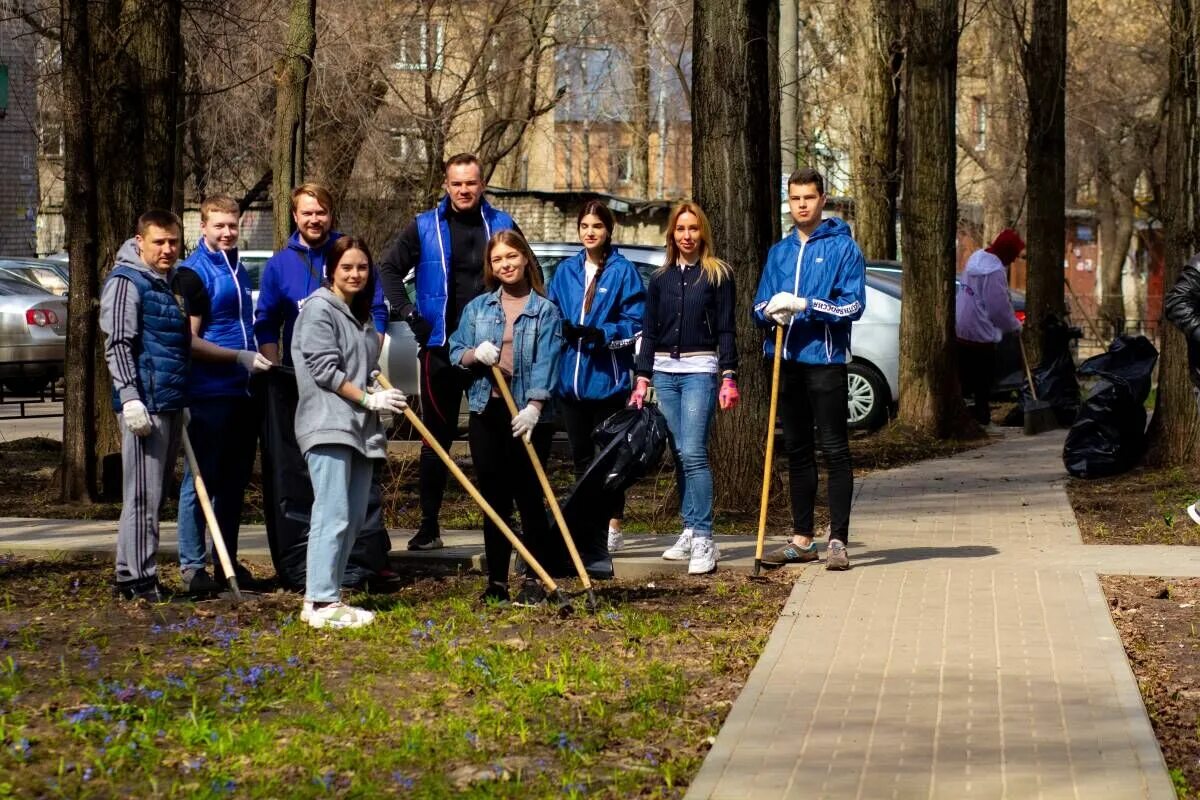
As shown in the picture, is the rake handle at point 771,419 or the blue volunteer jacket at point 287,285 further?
the rake handle at point 771,419

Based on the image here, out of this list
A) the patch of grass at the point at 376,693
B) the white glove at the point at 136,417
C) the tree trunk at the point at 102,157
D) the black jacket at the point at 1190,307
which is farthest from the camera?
the tree trunk at the point at 102,157

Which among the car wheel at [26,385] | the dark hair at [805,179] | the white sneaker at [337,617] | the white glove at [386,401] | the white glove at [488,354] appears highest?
the dark hair at [805,179]

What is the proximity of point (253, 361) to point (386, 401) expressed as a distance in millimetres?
1131

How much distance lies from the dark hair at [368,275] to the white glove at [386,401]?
0.41 metres

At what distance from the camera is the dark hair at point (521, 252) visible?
25.0ft

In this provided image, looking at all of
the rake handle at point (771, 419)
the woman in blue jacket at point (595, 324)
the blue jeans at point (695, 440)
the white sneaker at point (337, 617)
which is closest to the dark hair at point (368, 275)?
the white sneaker at point (337, 617)

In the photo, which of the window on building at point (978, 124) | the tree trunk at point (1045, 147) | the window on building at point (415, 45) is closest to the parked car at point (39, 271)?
the window on building at point (415, 45)

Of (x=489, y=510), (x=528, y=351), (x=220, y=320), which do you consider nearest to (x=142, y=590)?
(x=220, y=320)

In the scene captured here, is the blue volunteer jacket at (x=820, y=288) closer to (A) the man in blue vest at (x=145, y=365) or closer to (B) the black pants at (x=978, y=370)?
(A) the man in blue vest at (x=145, y=365)

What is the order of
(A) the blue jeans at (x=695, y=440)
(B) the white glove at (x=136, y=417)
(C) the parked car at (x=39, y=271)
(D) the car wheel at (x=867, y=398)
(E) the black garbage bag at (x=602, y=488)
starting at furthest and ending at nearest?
1. (C) the parked car at (x=39, y=271)
2. (D) the car wheel at (x=867, y=398)
3. (A) the blue jeans at (x=695, y=440)
4. (E) the black garbage bag at (x=602, y=488)
5. (B) the white glove at (x=136, y=417)

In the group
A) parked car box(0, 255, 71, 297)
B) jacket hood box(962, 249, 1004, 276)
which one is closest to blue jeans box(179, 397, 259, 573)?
jacket hood box(962, 249, 1004, 276)

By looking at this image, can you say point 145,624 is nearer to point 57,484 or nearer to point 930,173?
point 57,484

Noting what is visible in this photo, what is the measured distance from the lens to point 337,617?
7.46 meters

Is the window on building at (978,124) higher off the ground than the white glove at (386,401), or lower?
higher
